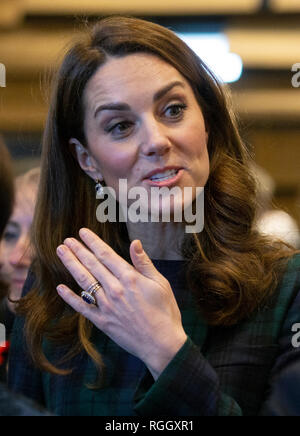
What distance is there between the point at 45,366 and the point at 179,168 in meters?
0.35

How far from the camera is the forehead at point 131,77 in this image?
0.89 meters

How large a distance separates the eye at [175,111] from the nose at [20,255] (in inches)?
16.2

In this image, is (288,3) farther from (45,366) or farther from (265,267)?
(45,366)

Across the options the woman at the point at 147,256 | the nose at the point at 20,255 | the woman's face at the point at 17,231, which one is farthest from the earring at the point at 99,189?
the woman's face at the point at 17,231

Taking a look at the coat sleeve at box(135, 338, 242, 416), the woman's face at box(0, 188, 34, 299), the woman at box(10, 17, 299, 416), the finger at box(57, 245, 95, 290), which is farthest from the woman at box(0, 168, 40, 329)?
the coat sleeve at box(135, 338, 242, 416)

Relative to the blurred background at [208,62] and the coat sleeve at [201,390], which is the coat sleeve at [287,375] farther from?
the blurred background at [208,62]

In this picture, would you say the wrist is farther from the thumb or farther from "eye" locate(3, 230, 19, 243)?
"eye" locate(3, 230, 19, 243)

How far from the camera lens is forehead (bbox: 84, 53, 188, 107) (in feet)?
2.92

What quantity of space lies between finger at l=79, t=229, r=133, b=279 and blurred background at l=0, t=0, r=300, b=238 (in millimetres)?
368

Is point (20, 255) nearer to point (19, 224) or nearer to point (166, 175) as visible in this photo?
point (19, 224)

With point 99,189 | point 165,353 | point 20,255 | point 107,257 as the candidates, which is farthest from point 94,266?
point 20,255

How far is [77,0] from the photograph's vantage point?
1.19 meters

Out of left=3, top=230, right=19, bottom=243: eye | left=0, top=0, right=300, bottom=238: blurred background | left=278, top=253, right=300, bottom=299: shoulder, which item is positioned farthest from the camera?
left=3, top=230, right=19, bottom=243: eye

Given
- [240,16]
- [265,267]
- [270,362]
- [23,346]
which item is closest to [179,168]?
[265,267]
